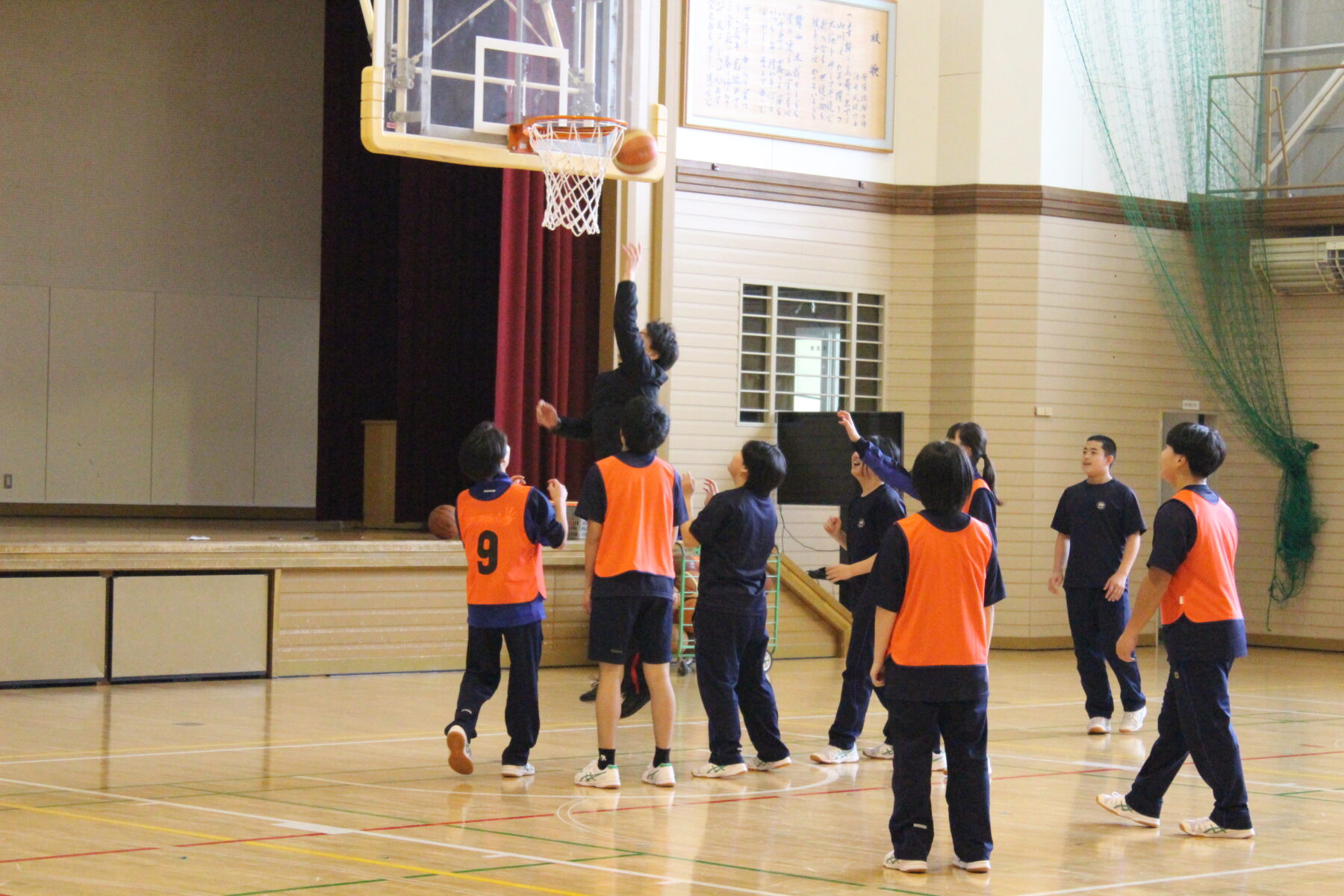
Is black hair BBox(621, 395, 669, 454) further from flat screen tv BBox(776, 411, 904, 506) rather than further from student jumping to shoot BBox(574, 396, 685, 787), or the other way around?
flat screen tv BBox(776, 411, 904, 506)

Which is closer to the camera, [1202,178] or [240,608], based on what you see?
[240,608]

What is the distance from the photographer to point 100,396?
17.9 metres

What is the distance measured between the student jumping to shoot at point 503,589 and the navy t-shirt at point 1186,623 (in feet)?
7.73

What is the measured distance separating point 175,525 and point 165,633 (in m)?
5.83

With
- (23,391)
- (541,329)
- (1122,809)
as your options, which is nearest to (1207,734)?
(1122,809)

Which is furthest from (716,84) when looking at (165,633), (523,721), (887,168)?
(523,721)

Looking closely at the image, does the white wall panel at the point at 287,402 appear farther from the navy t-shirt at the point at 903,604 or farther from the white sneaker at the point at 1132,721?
the navy t-shirt at the point at 903,604

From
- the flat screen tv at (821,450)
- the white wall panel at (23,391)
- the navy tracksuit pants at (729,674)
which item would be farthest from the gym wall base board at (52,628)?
the white wall panel at (23,391)

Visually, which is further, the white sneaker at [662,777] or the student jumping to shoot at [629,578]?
the white sneaker at [662,777]

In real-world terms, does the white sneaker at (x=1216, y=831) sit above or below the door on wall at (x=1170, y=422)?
below

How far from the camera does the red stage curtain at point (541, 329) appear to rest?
12.4 m

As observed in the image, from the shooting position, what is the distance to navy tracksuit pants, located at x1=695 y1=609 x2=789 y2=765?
6.88m

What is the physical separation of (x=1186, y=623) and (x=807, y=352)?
8.20 m

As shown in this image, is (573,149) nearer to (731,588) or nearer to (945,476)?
(731,588)
